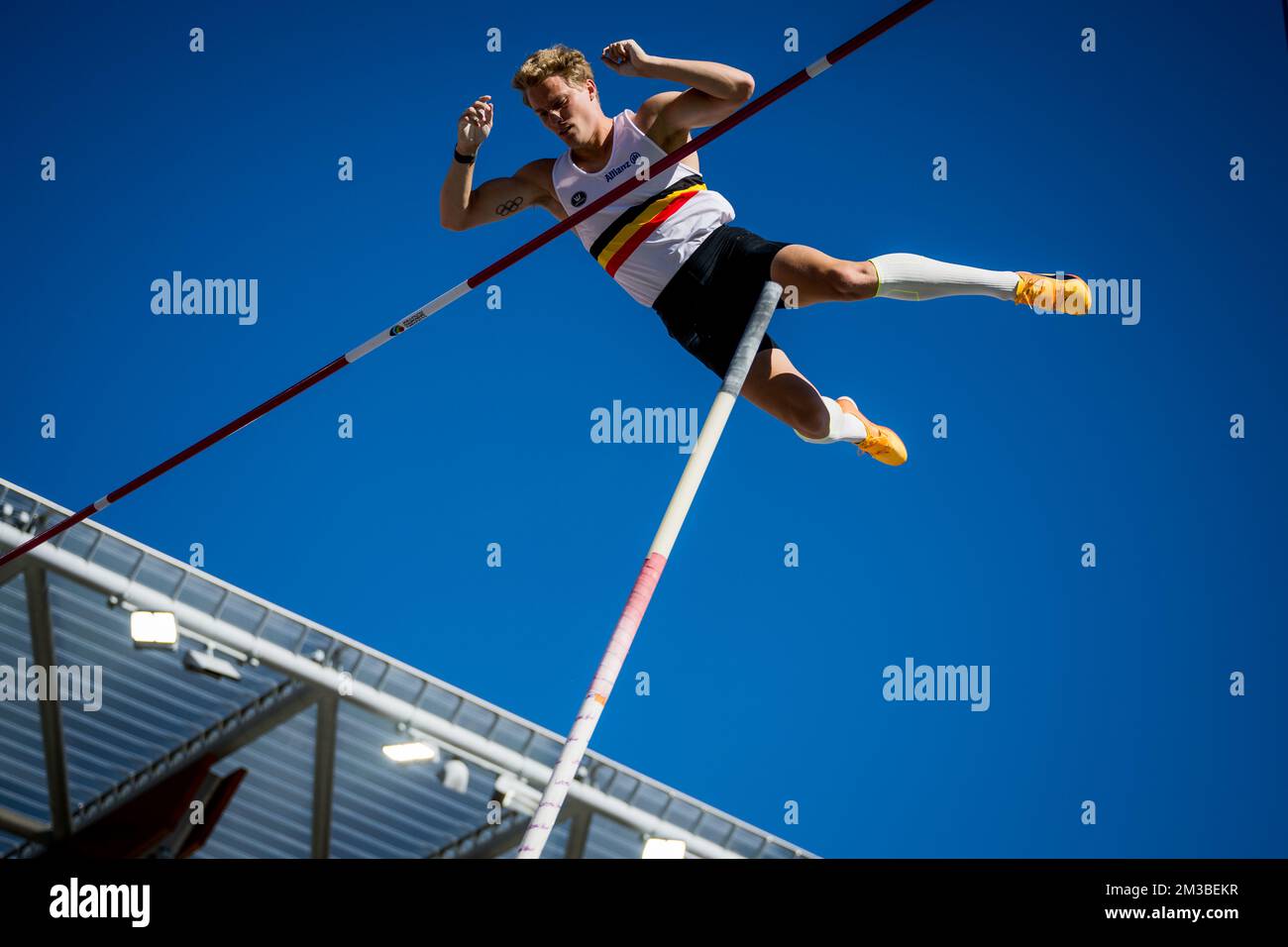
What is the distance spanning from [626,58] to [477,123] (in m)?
0.71

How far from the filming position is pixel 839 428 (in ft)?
17.5

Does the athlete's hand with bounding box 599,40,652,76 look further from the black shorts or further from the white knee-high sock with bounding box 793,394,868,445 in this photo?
the white knee-high sock with bounding box 793,394,868,445

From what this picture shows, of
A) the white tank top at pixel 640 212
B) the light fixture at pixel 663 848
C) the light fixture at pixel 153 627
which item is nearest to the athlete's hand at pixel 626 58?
the white tank top at pixel 640 212

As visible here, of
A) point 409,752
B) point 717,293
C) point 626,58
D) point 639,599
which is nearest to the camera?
point 639,599

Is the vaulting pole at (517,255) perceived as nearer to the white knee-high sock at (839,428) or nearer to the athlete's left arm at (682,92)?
the athlete's left arm at (682,92)

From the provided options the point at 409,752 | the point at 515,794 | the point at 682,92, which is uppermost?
the point at 682,92

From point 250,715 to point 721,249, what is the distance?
917cm

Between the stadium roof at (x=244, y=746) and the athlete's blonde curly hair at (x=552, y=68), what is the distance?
6990 millimetres

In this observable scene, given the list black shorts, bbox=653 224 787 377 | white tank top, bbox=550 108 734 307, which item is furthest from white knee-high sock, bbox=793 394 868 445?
white tank top, bbox=550 108 734 307

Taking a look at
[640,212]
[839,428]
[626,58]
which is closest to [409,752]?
[839,428]

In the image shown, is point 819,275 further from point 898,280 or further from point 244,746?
point 244,746

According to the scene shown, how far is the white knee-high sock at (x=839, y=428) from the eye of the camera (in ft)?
17.1
